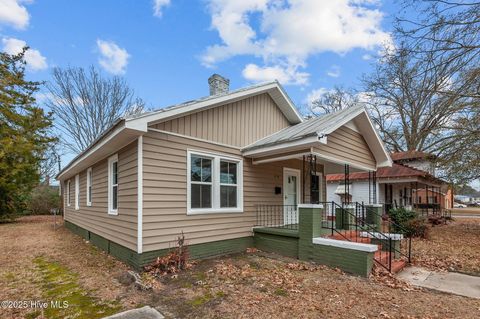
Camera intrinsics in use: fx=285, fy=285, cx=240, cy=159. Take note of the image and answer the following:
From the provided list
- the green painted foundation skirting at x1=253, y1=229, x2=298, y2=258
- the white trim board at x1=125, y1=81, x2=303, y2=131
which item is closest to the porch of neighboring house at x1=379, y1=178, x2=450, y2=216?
the white trim board at x1=125, y1=81, x2=303, y2=131

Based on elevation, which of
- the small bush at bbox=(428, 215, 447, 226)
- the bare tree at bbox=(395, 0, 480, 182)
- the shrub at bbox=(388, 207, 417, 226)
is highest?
the bare tree at bbox=(395, 0, 480, 182)

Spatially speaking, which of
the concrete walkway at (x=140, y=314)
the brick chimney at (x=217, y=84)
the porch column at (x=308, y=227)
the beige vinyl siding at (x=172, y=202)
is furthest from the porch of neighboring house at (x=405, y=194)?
the concrete walkway at (x=140, y=314)

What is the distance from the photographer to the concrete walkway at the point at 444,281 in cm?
537

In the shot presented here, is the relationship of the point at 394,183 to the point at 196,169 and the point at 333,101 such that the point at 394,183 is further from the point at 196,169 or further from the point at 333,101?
the point at 196,169

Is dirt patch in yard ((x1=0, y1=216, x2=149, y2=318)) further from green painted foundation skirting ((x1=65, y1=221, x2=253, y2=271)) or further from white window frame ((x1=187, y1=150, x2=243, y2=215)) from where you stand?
white window frame ((x1=187, y1=150, x2=243, y2=215))

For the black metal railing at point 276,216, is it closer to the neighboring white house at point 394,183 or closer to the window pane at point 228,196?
the window pane at point 228,196

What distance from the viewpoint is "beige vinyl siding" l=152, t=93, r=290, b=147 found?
7.14 metres

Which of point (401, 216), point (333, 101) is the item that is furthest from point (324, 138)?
point (333, 101)

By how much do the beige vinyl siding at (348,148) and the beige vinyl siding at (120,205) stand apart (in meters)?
4.51

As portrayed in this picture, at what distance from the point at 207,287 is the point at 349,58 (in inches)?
493

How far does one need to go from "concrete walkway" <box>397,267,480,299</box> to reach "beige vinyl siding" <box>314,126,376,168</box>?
11.0 feet

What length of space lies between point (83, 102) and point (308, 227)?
922 inches

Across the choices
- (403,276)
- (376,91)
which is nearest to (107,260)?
(403,276)

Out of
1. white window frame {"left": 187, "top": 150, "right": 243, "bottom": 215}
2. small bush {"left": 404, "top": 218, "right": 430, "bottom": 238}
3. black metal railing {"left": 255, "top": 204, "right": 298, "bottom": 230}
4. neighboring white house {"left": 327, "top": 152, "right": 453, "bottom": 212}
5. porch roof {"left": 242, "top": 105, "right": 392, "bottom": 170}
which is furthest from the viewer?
neighboring white house {"left": 327, "top": 152, "right": 453, "bottom": 212}
